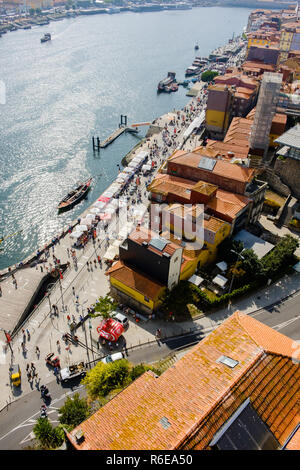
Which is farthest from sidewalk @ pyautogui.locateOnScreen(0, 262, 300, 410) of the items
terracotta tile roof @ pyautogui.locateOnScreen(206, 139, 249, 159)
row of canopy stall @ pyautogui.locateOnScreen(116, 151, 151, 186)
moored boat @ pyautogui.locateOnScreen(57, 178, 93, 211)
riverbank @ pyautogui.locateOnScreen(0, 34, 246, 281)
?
row of canopy stall @ pyautogui.locateOnScreen(116, 151, 151, 186)

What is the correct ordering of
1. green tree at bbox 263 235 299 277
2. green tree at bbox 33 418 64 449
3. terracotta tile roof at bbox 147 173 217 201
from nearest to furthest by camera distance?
green tree at bbox 33 418 64 449 < green tree at bbox 263 235 299 277 < terracotta tile roof at bbox 147 173 217 201

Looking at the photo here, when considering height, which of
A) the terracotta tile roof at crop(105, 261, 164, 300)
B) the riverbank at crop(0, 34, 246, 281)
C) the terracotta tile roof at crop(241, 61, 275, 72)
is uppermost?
the terracotta tile roof at crop(241, 61, 275, 72)

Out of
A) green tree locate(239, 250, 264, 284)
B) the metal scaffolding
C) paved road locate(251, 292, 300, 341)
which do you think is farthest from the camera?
the metal scaffolding

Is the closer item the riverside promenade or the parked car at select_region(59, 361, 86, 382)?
the parked car at select_region(59, 361, 86, 382)

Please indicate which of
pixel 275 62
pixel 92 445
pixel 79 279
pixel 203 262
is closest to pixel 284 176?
pixel 203 262

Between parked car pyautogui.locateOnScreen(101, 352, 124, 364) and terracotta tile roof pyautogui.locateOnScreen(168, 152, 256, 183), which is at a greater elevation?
terracotta tile roof pyautogui.locateOnScreen(168, 152, 256, 183)

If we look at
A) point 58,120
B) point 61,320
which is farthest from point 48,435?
point 58,120

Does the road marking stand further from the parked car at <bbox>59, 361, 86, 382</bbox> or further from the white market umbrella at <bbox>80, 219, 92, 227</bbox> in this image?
the white market umbrella at <bbox>80, 219, 92, 227</bbox>
